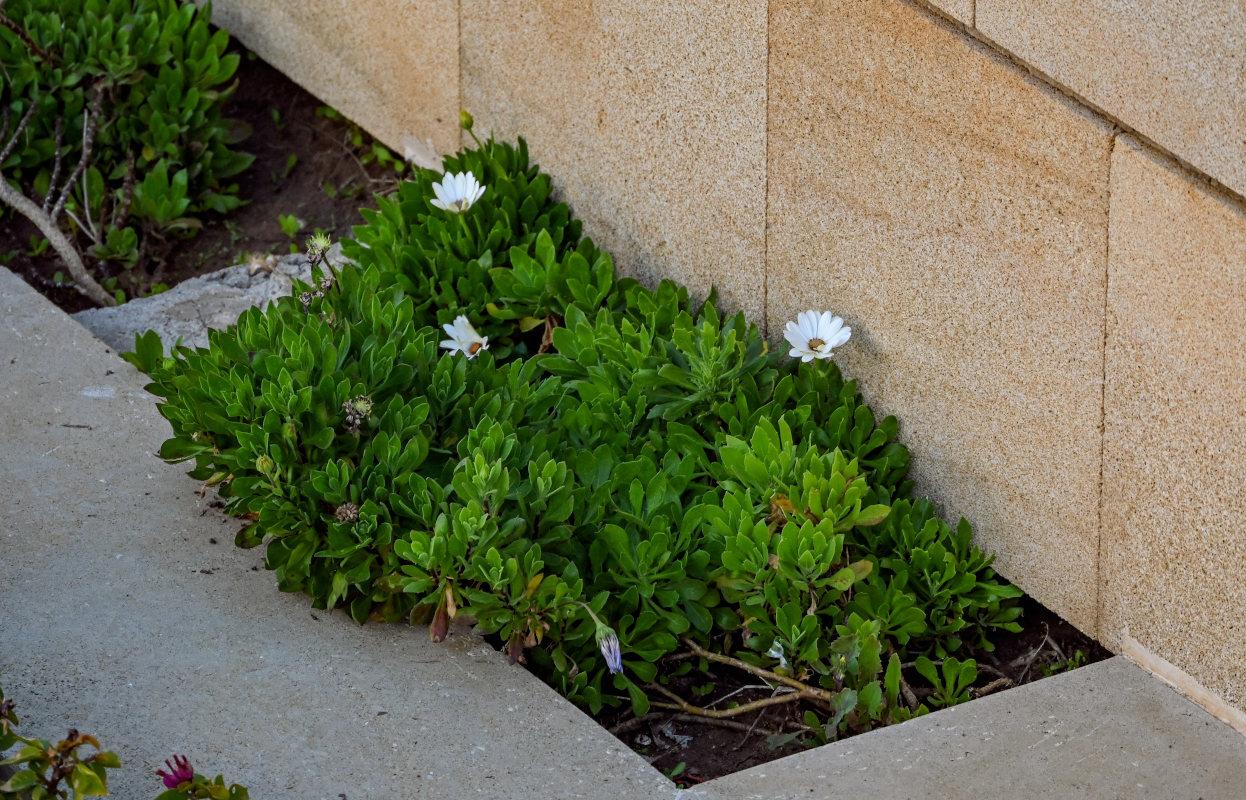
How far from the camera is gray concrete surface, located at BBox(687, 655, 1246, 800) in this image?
2.48 metres

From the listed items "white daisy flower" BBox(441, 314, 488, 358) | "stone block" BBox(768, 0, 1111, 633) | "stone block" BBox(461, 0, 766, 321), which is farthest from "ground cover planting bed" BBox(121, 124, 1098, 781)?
"stone block" BBox(461, 0, 766, 321)

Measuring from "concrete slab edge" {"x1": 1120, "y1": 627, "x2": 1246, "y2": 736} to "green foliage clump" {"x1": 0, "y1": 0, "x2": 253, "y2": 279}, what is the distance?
317cm

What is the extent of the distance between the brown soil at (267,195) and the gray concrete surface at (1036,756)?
2.81 m

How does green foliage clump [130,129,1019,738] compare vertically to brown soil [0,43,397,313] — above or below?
below

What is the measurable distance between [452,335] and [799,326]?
0.87 metres

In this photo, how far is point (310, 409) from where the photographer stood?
9.67 ft

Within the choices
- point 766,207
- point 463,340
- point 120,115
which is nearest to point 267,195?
point 120,115

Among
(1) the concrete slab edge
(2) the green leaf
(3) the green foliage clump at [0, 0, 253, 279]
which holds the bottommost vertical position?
(2) the green leaf

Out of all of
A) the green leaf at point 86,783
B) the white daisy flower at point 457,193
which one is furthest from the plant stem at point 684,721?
the white daisy flower at point 457,193

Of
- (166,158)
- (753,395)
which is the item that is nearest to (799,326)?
(753,395)

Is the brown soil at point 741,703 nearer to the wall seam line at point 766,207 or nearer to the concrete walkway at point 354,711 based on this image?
the concrete walkway at point 354,711

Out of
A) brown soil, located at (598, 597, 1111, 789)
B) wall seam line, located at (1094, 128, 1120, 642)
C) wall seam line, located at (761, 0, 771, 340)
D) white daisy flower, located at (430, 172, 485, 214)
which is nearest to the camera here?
wall seam line, located at (1094, 128, 1120, 642)

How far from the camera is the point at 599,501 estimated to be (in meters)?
3.01

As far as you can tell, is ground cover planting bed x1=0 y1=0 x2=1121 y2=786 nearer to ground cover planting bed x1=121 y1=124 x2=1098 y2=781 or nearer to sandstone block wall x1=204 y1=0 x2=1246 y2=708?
ground cover planting bed x1=121 y1=124 x2=1098 y2=781
